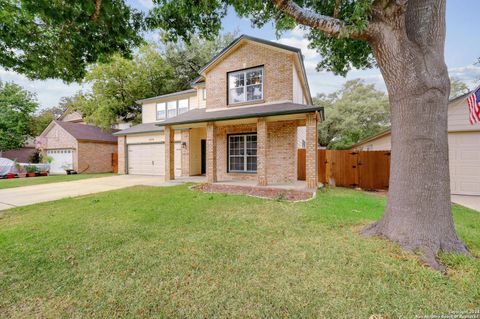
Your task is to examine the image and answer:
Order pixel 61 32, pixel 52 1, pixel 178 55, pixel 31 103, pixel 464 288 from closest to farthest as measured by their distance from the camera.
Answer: pixel 464 288 → pixel 52 1 → pixel 61 32 → pixel 31 103 → pixel 178 55

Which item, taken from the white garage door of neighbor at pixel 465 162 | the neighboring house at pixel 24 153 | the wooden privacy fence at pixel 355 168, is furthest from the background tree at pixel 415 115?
the neighboring house at pixel 24 153

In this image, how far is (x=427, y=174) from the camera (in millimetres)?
3389

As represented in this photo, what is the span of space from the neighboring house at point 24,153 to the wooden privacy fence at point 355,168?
29564 mm

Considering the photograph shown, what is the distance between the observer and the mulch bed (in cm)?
752

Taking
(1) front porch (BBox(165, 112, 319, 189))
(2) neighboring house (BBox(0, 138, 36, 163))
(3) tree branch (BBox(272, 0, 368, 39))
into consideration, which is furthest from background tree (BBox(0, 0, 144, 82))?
(2) neighboring house (BBox(0, 138, 36, 163))

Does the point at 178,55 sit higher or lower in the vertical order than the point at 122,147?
higher

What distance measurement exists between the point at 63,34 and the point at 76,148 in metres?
15.3

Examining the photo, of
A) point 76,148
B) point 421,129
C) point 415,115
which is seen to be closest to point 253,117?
point 415,115

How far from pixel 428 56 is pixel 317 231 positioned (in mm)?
3625

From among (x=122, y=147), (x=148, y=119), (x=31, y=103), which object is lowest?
(x=122, y=147)

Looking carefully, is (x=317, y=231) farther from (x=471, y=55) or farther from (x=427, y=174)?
(x=471, y=55)

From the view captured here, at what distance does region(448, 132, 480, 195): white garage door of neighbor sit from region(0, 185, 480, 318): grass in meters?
5.06

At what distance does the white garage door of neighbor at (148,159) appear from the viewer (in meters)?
15.2

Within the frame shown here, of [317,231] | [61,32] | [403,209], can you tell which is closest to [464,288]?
[403,209]
